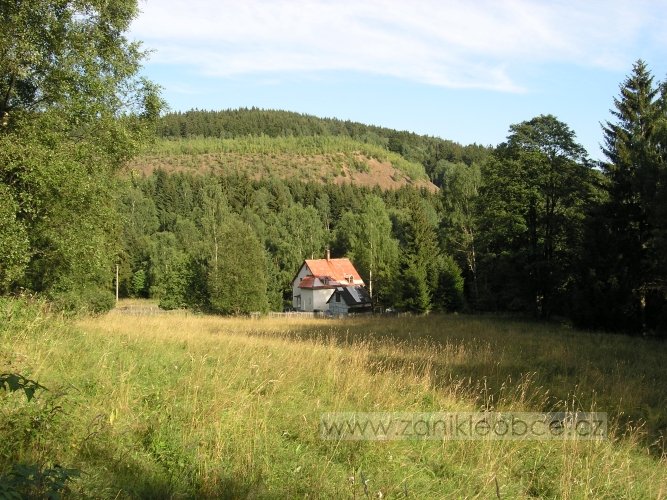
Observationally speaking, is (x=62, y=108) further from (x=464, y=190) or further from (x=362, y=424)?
(x=464, y=190)

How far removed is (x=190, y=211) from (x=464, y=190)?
205 ft

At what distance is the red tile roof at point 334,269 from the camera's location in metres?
61.7

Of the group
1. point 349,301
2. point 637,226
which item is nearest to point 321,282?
point 349,301

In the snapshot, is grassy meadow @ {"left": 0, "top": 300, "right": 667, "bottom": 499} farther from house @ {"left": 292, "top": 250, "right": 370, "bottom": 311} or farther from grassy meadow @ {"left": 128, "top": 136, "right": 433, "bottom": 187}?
grassy meadow @ {"left": 128, "top": 136, "right": 433, "bottom": 187}

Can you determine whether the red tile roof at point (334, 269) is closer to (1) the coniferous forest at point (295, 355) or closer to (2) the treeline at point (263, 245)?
(2) the treeline at point (263, 245)

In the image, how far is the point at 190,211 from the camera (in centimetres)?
9331

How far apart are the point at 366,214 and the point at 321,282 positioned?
1323 cm

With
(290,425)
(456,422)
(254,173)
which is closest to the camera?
(290,425)

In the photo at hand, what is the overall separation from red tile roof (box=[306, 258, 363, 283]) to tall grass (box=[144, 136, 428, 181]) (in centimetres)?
11898

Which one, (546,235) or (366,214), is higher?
(366,214)

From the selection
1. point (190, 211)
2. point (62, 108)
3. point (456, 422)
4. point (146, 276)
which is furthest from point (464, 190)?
point (190, 211)

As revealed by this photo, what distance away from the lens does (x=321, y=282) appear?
200 ft

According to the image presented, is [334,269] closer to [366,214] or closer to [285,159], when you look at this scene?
[366,214]

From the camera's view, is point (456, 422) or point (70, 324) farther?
point (70, 324)
